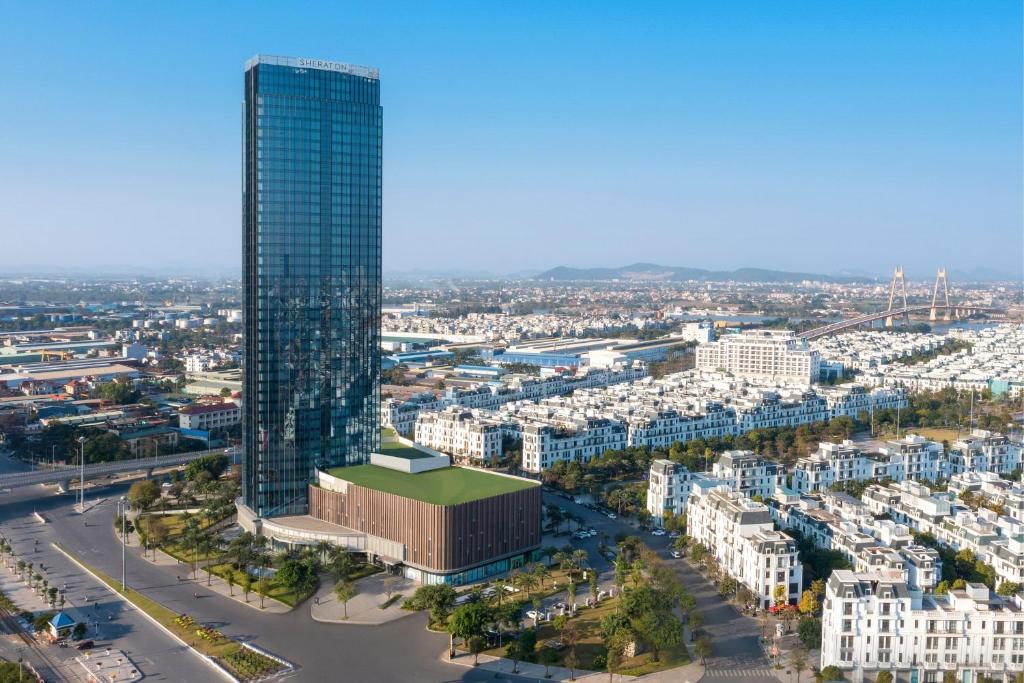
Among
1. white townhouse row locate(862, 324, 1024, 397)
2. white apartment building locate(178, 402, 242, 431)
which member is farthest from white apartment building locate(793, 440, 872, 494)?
white apartment building locate(178, 402, 242, 431)

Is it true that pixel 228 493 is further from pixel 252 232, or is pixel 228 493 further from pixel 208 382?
pixel 208 382

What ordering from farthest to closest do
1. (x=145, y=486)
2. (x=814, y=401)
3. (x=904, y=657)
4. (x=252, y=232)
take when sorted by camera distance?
(x=814, y=401)
(x=145, y=486)
(x=252, y=232)
(x=904, y=657)

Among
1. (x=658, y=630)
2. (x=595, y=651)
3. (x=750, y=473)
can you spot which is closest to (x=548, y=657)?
(x=595, y=651)

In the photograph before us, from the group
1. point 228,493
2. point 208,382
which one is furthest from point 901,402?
point 208,382

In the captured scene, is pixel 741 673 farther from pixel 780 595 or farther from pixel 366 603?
pixel 366 603

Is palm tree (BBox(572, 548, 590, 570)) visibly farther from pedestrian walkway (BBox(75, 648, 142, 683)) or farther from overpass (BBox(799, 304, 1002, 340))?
overpass (BBox(799, 304, 1002, 340))

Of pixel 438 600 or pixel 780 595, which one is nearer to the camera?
pixel 438 600
